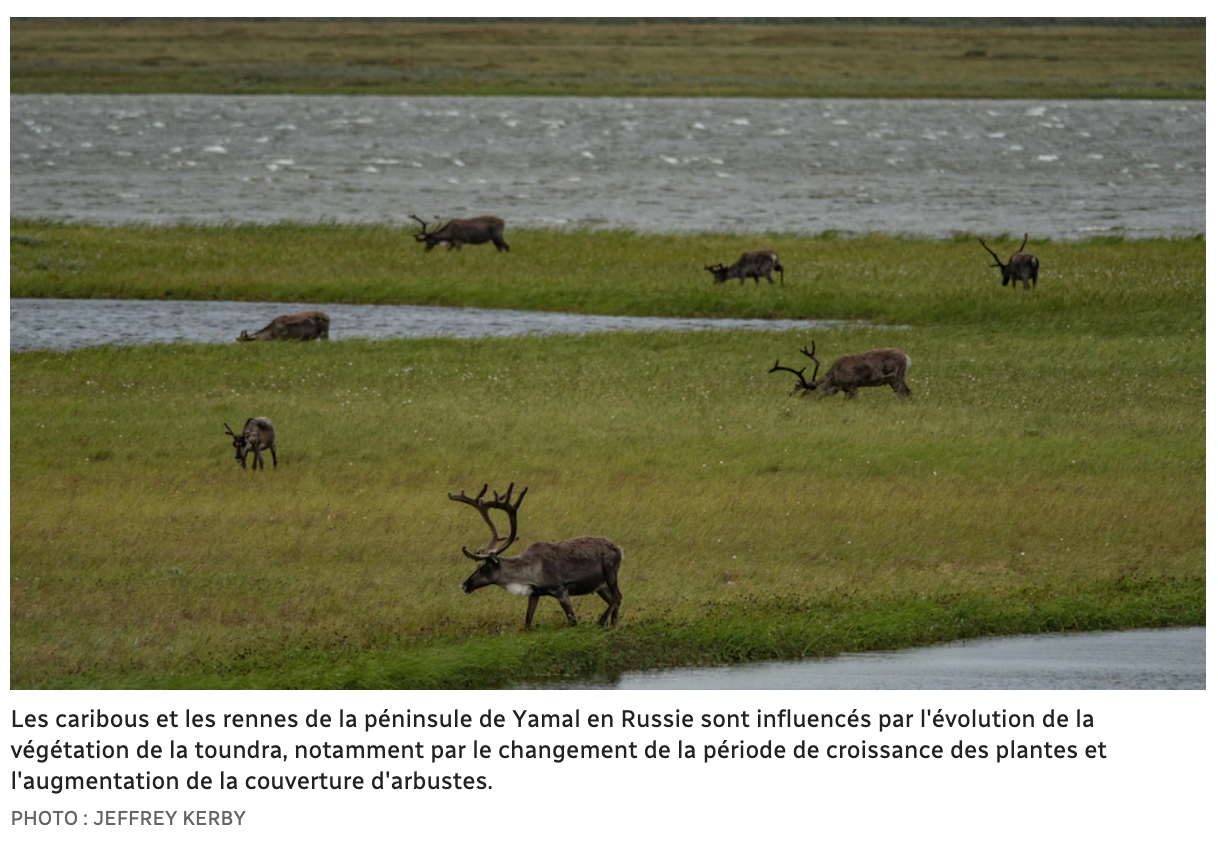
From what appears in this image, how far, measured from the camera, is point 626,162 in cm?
8450

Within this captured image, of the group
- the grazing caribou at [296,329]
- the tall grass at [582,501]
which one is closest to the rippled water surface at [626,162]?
the grazing caribou at [296,329]

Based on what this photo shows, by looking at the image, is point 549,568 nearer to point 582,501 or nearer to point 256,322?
point 582,501

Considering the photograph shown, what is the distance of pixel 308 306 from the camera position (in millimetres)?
40031

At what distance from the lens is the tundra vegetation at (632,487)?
16188mm

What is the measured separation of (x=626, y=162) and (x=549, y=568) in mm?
70242

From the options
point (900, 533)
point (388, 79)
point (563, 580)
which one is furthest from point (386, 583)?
point (388, 79)

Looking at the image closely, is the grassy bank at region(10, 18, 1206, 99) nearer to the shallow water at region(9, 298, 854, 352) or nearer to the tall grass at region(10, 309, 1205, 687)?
the shallow water at region(9, 298, 854, 352)

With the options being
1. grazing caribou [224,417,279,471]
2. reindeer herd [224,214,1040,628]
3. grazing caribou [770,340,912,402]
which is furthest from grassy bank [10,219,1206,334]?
grazing caribou [224,417,279,471]

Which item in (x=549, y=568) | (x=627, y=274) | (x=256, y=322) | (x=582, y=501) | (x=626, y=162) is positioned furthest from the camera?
(x=626, y=162)

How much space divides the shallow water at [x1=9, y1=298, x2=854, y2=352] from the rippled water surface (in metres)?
16.4

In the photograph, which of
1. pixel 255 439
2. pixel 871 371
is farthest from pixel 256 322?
pixel 871 371

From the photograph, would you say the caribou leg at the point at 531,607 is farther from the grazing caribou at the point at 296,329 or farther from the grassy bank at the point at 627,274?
the grassy bank at the point at 627,274

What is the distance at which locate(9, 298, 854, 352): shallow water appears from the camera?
34.9m
